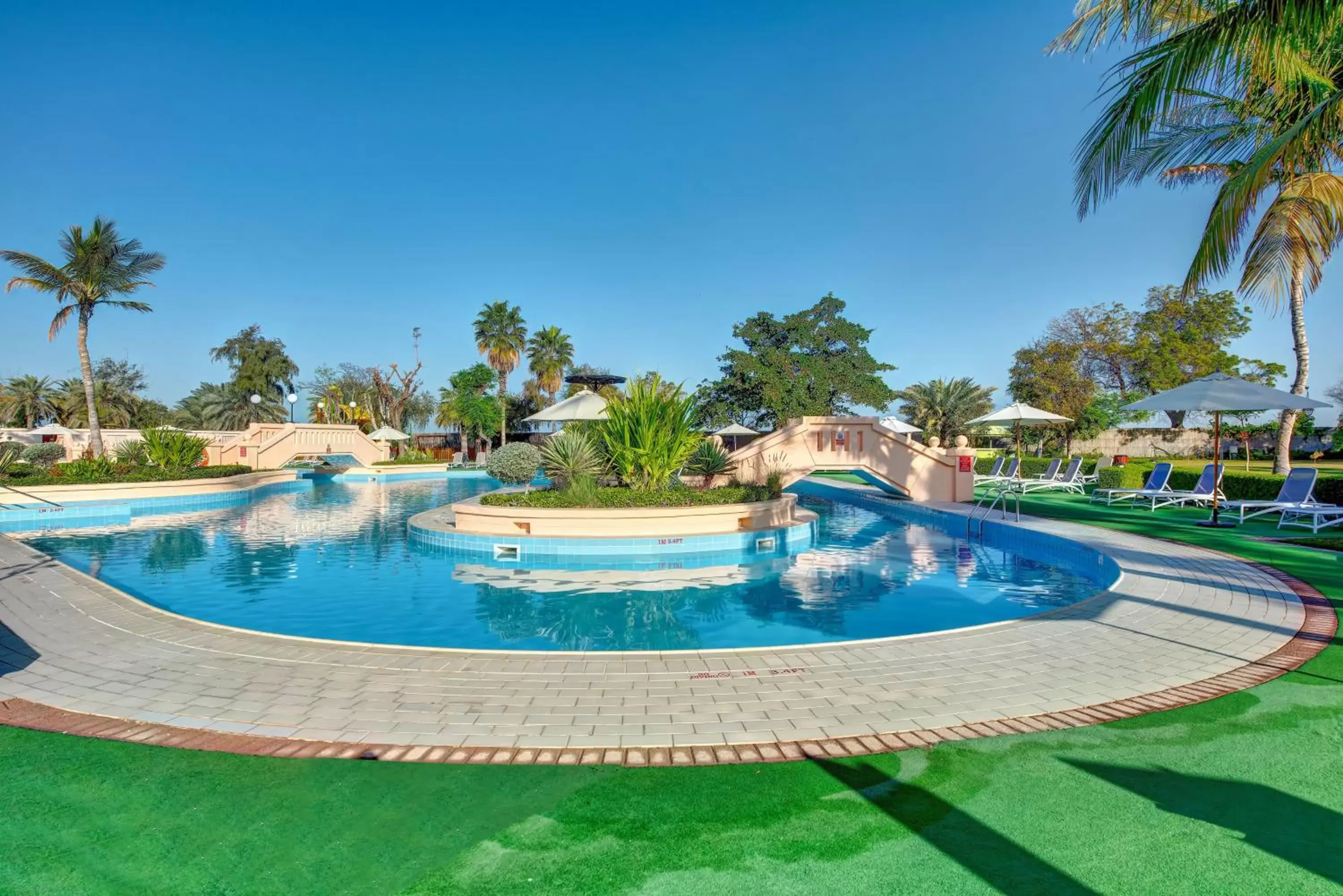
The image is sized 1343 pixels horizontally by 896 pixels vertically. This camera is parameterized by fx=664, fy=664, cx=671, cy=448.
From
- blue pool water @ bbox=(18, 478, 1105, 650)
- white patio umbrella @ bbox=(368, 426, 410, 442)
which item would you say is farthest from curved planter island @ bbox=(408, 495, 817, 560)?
white patio umbrella @ bbox=(368, 426, 410, 442)

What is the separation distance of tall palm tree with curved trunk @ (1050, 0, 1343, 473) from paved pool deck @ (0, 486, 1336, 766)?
3988 millimetres

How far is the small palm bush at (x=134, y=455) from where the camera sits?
69.0ft

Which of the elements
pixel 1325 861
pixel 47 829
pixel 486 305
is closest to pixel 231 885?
pixel 47 829

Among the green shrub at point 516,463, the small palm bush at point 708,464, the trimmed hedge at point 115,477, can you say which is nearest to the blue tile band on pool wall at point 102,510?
the trimmed hedge at point 115,477

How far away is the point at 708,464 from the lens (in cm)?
1530

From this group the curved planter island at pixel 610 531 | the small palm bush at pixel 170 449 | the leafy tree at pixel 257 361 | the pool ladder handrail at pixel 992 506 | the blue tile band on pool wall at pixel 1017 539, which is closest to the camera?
the blue tile band on pool wall at pixel 1017 539

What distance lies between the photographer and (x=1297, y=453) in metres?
37.2

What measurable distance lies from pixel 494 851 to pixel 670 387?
11.0 metres

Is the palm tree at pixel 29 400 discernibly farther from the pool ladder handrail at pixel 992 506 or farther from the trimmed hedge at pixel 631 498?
the pool ladder handrail at pixel 992 506

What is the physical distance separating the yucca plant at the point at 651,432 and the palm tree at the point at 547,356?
3054cm

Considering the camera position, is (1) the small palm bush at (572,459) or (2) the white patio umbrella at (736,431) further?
(2) the white patio umbrella at (736,431)

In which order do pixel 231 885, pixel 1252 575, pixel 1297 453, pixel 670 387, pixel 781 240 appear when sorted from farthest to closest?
pixel 1297 453
pixel 781 240
pixel 670 387
pixel 1252 575
pixel 231 885

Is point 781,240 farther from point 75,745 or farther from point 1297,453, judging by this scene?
point 1297,453

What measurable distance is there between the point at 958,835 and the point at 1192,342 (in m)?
45.4
